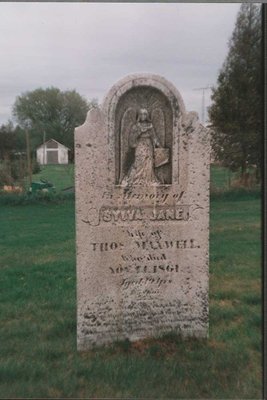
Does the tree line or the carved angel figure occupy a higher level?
the tree line

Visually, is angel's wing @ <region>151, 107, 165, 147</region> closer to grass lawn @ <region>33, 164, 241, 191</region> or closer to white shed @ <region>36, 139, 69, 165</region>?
grass lawn @ <region>33, 164, 241, 191</region>

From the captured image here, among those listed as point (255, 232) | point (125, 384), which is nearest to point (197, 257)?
point (125, 384)

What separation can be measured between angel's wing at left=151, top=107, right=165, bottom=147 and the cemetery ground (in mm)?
1865

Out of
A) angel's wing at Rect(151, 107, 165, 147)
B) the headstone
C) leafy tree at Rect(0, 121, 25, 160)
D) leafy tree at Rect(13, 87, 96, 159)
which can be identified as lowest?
the headstone

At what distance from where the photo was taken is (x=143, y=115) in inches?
159

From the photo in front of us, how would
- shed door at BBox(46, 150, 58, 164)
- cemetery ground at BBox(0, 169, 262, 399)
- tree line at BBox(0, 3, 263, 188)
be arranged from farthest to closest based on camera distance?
shed door at BBox(46, 150, 58, 164)
tree line at BBox(0, 3, 263, 188)
cemetery ground at BBox(0, 169, 262, 399)

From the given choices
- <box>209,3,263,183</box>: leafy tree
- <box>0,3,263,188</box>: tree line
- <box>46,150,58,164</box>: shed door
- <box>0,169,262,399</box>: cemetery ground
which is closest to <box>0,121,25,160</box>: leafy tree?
<box>0,3,263,188</box>: tree line

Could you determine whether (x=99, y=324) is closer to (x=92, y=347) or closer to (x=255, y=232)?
(x=92, y=347)

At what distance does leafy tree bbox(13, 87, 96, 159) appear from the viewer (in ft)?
51.3

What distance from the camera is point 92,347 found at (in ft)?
13.5

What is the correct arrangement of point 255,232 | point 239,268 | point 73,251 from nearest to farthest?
point 239,268, point 73,251, point 255,232

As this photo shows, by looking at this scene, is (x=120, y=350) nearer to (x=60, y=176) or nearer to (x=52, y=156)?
(x=60, y=176)

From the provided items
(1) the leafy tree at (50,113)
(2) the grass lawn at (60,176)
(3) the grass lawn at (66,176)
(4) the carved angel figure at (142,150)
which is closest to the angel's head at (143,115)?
(4) the carved angel figure at (142,150)

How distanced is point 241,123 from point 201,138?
9.16 metres
